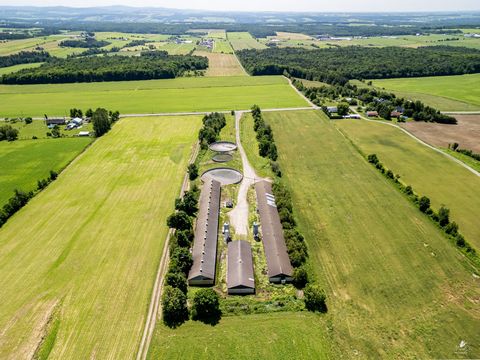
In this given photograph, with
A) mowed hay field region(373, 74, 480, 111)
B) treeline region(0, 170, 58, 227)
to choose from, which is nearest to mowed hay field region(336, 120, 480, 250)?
mowed hay field region(373, 74, 480, 111)

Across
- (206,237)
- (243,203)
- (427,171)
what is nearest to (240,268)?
(206,237)

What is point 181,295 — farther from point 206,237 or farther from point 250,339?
point 206,237

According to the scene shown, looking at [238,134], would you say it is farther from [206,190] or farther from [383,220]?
[383,220]

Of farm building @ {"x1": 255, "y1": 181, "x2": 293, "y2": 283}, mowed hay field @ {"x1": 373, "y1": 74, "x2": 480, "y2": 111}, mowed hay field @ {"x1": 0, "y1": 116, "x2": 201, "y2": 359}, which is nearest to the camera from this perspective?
mowed hay field @ {"x1": 0, "y1": 116, "x2": 201, "y2": 359}

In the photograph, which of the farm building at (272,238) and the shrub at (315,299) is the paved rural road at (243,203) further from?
the shrub at (315,299)

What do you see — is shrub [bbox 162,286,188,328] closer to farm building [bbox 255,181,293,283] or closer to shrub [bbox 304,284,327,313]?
farm building [bbox 255,181,293,283]

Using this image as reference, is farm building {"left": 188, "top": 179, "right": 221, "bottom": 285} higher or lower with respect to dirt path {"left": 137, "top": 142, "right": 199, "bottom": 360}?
higher
